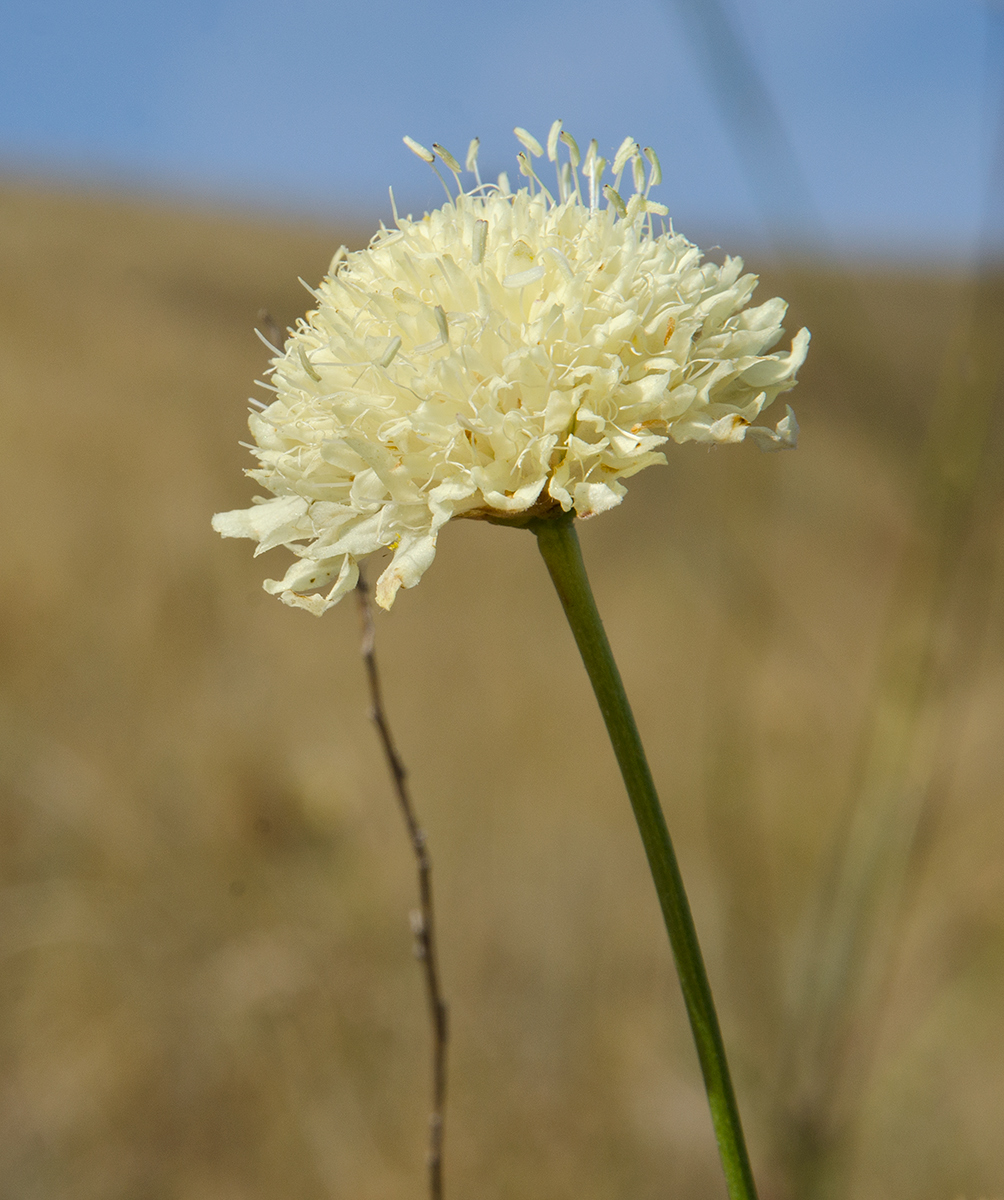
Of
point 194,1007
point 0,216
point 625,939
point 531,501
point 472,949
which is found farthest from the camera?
point 0,216

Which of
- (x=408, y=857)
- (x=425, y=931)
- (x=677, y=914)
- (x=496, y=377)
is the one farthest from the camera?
(x=408, y=857)

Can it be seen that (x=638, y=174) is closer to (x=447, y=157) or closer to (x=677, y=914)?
(x=447, y=157)

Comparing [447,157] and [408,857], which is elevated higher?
[447,157]

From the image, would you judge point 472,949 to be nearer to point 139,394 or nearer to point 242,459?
point 242,459

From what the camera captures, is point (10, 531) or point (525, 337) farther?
point (10, 531)

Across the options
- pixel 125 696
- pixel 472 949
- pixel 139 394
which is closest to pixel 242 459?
pixel 139 394

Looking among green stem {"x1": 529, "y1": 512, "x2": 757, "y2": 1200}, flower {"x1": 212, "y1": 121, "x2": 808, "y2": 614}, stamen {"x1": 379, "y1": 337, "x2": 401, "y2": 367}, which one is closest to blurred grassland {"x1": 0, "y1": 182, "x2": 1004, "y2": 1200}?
flower {"x1": 212, "y1": 121, "x2": 808, "y2": 614}

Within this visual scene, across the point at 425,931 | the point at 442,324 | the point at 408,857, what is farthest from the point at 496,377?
the point at 408,857
